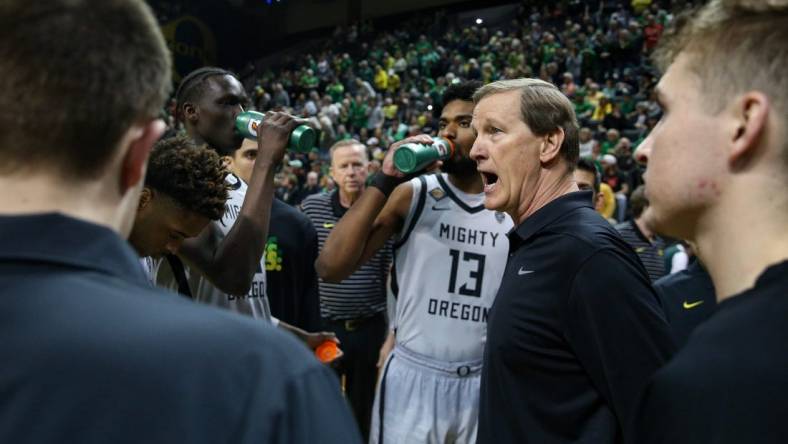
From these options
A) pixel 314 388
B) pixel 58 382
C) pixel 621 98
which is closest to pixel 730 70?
pixel 314 388

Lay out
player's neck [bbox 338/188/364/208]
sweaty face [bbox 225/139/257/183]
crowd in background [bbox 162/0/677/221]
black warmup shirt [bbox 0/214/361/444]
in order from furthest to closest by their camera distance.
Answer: crowd in background [bbox 162/0/677/221], player's neck [bbox 338/188/364/208], sweaty face [bbox 225/139/257/183], black warmup shirt [bbox 0/214/361/444]

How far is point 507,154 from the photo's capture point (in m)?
2.51

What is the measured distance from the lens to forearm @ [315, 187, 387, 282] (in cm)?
304

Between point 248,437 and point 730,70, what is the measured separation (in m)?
0.84

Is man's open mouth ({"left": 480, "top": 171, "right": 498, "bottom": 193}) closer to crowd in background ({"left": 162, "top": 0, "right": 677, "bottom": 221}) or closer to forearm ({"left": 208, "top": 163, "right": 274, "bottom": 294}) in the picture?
forearm ({"left": 208, "top": 163, "right": 274, "bottom": 294})

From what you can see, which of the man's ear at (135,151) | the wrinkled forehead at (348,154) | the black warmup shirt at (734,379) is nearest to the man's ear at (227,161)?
the man's ear at (135,151)

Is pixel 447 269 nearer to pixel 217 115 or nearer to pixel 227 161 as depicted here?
pixel 227 161

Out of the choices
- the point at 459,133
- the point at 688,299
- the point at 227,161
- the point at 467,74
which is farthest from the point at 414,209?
the point at 467,74

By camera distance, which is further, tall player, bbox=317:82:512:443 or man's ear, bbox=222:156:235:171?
A: tall player, bbox=317:82:512:443

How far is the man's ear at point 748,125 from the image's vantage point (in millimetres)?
1021

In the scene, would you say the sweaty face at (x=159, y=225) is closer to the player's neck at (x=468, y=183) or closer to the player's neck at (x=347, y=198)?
the player's neck at (x=468, y=183)

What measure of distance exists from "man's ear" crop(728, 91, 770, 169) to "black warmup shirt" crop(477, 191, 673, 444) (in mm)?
942

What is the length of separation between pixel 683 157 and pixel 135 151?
0.79 m

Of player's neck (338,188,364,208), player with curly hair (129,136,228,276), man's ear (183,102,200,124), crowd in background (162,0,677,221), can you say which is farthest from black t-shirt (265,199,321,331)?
crowd in background (162,0,677,221)
